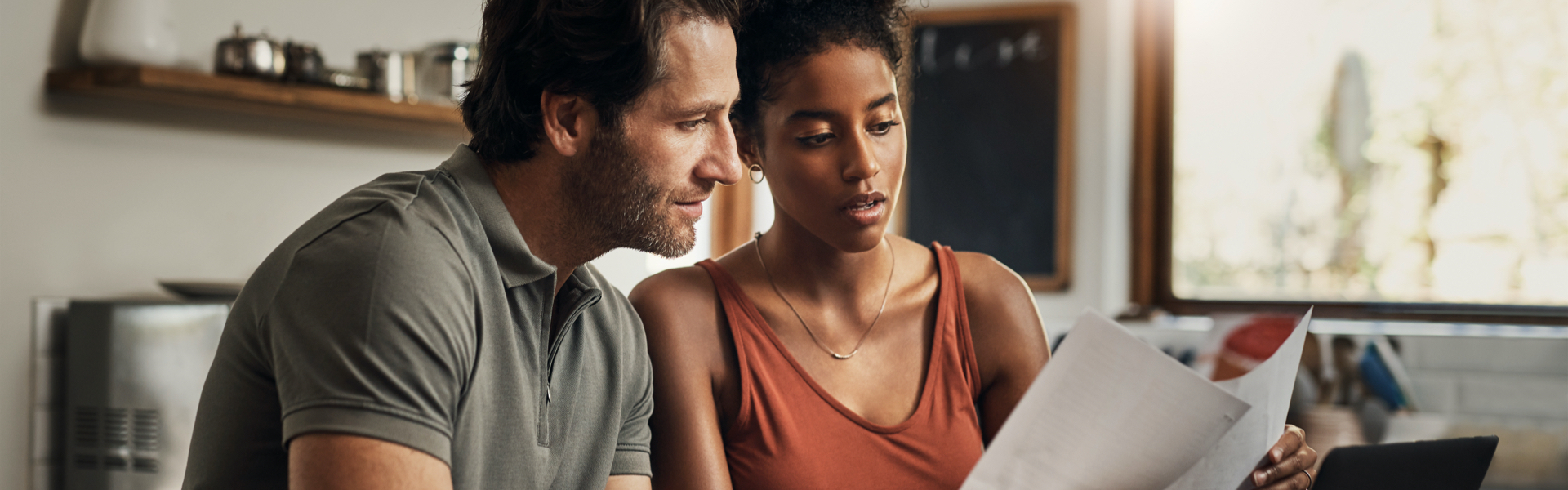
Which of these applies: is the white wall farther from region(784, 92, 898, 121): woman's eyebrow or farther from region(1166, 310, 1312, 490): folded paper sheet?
region(1166, 310, 1312, 490): folded paper sheet

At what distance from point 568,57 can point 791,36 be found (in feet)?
0.78

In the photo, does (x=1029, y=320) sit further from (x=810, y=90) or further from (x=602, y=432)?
A: (x=602, y=432)

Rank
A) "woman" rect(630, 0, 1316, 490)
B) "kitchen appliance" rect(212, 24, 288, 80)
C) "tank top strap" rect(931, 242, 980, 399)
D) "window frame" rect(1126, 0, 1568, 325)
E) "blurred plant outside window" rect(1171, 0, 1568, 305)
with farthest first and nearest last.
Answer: "window frame" rect(1126, 0, 1568, 325) < "blurred plant outside window" rect(1171, 0, 1568, 305) < "kitchen appliance" rect(212, 24, 288, 80) < "tank top strap" rect(931, 242, 980, 399) < "woman" rect(630, 0, 1316, 490)

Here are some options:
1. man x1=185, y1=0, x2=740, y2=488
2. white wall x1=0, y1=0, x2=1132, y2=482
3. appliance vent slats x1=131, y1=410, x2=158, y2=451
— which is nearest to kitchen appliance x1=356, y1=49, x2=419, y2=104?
white wall x1=0, y1=0, x2=1132, y2=482

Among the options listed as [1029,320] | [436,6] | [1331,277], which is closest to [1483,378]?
[1331,277]

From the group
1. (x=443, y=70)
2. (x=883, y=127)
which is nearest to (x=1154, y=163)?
(x=443, y=70)

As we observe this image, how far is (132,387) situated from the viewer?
206 centimetres

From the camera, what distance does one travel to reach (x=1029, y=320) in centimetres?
119

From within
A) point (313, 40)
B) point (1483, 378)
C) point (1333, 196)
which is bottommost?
point (1483, 378)

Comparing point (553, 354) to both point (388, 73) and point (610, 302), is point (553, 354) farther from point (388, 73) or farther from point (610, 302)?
point (388, 73)

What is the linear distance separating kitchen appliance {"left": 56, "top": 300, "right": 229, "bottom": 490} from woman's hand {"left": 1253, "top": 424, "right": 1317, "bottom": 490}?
1848 mm

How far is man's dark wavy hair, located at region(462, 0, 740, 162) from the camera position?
2.96 ft

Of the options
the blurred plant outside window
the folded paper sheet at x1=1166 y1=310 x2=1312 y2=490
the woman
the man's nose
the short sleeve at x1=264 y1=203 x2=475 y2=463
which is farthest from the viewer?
the blurred plant outside window

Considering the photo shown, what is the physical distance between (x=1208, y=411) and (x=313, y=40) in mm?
2255
